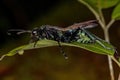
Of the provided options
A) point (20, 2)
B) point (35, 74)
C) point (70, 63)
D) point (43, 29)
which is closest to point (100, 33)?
point (70, 63)

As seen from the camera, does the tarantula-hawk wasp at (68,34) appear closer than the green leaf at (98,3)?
Yes

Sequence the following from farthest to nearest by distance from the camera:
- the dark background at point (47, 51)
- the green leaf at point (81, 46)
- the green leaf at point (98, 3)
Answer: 1. the dark background at point (47, 51)
2. the green leaf at point (98, 3)
3. the green leaf at point (81, 46)

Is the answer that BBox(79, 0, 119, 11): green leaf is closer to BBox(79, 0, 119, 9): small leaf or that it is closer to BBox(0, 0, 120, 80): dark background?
BBox(79, 0, 119, 9): small leaf

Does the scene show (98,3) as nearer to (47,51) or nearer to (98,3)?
(98,3)

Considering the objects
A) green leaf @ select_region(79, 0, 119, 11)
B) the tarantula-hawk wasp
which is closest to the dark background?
green leaf @ select_region(79, 0, 119, 11)

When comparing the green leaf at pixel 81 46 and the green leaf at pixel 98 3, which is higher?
the green leaf at pixel 98 3

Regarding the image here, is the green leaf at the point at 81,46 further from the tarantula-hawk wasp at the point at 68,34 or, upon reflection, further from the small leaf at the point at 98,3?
the small leaf at the point at 98,3

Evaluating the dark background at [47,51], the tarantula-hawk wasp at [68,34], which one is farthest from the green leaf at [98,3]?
the dark background at [47,51]

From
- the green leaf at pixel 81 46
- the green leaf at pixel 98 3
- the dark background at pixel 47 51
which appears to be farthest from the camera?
the dark background at pixel 47 51

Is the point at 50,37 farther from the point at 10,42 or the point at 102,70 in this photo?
the point at 10,42
